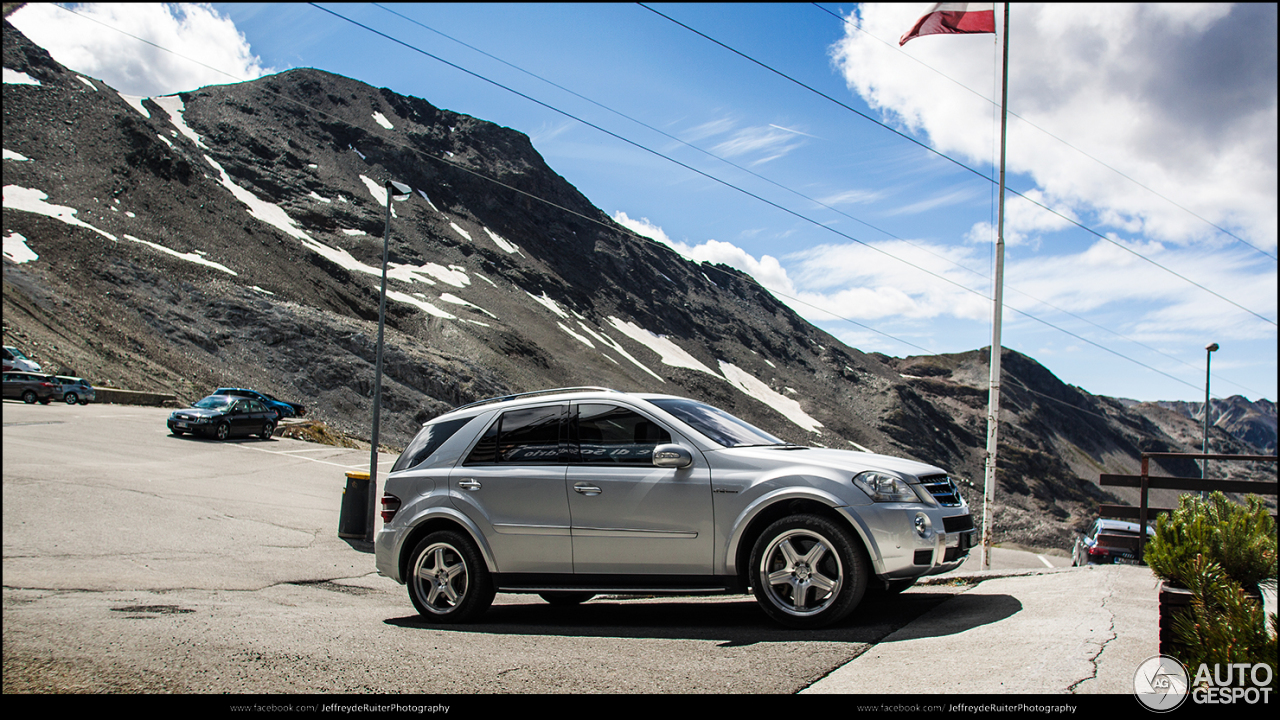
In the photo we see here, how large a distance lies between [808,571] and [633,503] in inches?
53.0

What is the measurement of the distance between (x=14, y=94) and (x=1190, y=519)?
234ft

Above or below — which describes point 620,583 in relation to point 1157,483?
below

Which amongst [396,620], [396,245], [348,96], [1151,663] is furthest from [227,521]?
[348,96]

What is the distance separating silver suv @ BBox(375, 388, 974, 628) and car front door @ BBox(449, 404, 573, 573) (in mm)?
11

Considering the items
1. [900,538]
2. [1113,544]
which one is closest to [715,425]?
[900,538]

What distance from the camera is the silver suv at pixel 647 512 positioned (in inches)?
216

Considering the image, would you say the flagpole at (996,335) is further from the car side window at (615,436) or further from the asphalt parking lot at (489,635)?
the car side window at (615,436)

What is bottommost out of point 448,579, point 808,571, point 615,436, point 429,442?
point 448,579

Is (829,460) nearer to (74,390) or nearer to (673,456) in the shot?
(673,456)

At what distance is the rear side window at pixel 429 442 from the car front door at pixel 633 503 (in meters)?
1.26

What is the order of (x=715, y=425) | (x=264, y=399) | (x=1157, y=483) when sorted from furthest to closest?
(x=264, y=399) < (x=1157, y=483) < (x=715, y=425)

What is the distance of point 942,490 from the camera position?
586 centimetres

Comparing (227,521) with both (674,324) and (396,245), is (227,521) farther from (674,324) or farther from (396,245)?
(674,324)

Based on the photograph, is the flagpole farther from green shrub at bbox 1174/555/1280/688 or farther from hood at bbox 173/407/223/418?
hood at bbox 173/407/223/418
